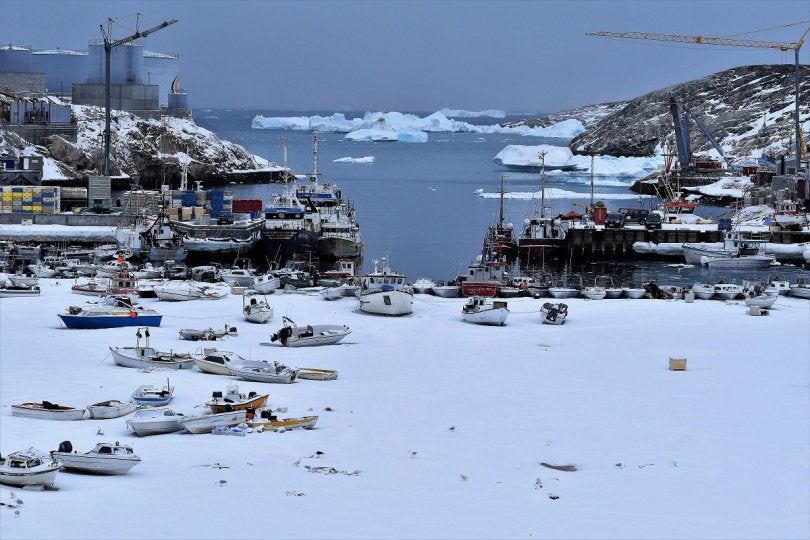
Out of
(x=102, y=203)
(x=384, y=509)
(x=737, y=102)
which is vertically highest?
(x=737, y=102)

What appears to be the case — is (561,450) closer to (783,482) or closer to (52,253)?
(783,482)

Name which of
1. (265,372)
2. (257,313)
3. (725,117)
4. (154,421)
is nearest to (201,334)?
(257,313)

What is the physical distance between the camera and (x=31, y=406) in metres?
18.7

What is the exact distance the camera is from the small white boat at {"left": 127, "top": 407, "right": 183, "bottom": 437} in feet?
59.3

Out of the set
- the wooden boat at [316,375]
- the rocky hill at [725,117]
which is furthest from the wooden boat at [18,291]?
the rocky hill at [725,117]

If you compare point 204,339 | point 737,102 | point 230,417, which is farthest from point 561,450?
→ point 737,102

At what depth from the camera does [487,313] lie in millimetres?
28719

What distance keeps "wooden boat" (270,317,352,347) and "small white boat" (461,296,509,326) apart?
3385 millimetres

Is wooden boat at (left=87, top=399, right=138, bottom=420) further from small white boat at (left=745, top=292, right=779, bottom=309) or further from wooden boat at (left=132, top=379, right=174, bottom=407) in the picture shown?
small white boat at (left=745, top=292, right=779, bottom=309)

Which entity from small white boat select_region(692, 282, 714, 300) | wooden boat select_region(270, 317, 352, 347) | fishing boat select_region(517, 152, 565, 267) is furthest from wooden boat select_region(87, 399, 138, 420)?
fishing boat select_region(517, 152, 565, 267)

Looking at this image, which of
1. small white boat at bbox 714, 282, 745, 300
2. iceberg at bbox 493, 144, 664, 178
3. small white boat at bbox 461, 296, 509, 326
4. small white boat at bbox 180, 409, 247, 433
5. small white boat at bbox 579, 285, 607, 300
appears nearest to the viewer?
small white boat at bbox 180, 409, 247, 433

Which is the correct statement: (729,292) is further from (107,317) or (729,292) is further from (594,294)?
(107,317)

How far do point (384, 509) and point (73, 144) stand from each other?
63.4 metres

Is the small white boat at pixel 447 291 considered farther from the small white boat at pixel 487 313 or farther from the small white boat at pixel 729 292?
the small white boat at pixel 729 292
